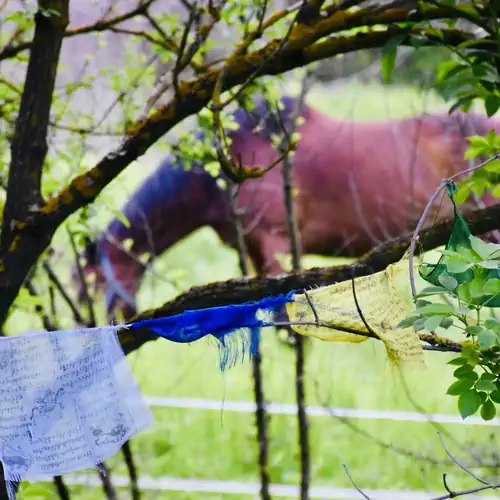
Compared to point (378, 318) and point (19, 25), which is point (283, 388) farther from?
point (378, 318)

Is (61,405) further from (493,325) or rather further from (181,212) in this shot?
(181,212)

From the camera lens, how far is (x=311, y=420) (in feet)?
10.8

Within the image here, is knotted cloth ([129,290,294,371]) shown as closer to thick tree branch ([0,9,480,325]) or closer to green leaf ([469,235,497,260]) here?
green leaf ([469,235,497,260])

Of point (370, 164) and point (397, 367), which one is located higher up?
point (370, 164)

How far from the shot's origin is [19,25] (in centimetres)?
192

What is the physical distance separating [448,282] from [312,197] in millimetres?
2539

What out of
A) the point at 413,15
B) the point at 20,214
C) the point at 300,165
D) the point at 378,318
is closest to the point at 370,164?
the point at 300,165

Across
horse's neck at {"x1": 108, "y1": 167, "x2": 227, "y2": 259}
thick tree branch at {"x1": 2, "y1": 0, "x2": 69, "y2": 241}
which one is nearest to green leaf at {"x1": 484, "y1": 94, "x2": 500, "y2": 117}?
thick tree branch at {"x1": 2, "y1": 0, "x2": 69, "y2": 241}

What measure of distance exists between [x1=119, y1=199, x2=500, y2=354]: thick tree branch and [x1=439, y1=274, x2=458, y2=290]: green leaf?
2.07 feet

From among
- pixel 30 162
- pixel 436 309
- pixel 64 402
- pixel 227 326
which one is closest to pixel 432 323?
pixel 436 309

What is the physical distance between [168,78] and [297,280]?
838 mm

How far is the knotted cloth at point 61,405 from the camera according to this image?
1168mm

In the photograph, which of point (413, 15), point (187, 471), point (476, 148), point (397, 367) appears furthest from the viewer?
point (187, 471)

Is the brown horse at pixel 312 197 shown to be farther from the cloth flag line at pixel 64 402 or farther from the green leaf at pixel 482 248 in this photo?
the green leaf at pixel 482 248
